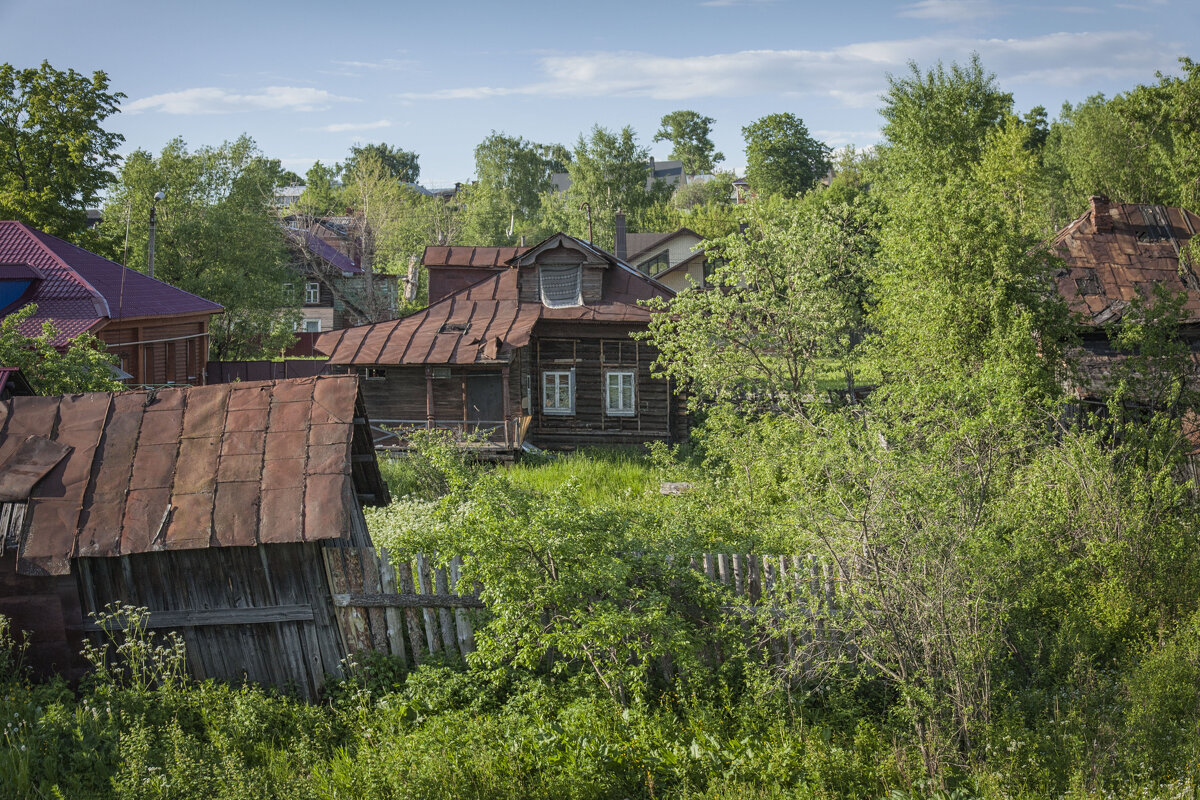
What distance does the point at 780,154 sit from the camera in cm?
7181

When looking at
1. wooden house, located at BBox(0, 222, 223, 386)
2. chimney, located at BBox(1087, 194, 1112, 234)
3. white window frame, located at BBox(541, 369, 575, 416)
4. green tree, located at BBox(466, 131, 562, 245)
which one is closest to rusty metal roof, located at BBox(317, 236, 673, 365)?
white window frame, located at BBox(541, 369, 575, 416)

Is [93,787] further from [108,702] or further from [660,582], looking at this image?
[660,582]

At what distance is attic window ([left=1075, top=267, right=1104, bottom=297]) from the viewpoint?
1972cm

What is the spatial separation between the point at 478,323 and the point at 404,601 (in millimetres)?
15116

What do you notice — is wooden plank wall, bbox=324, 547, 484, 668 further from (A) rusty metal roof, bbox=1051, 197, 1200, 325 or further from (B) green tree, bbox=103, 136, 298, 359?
(B) green tree, bbox=103, 136, 298, 359

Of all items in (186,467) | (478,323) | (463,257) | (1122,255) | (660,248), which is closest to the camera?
(186,467)

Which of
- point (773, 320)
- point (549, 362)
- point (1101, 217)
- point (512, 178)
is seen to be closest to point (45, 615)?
point (773, 320)

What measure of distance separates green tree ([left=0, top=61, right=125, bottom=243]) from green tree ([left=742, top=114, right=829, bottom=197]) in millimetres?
49877

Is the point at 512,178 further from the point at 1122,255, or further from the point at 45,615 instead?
the point at 45,615

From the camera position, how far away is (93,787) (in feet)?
19.7

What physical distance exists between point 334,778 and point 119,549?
106 inches

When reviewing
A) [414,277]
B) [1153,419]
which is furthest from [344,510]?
[414,277]

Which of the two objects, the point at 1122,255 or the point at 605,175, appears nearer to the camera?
the point at 1122,255

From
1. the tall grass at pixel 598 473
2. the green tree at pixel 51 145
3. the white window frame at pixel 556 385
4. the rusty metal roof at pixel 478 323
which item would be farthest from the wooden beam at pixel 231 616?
the green tree at pixel 51 145
